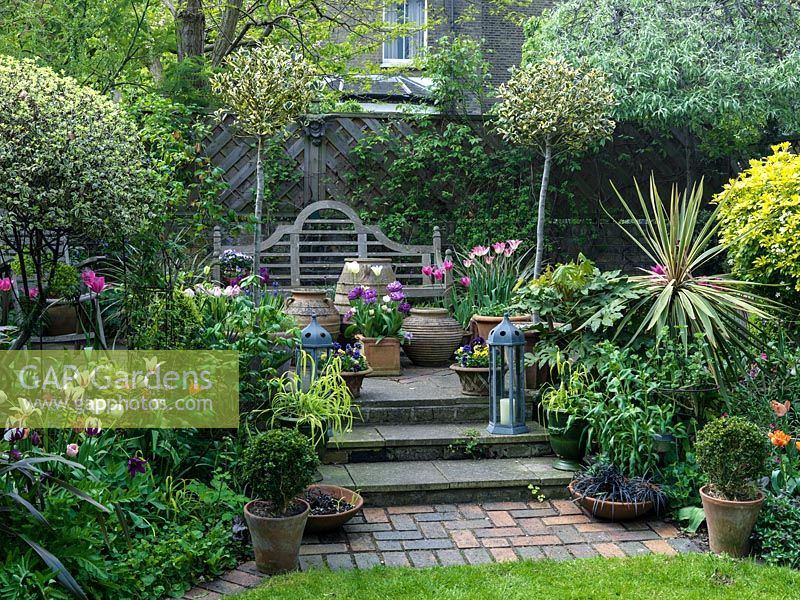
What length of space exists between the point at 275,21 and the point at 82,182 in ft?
24.4

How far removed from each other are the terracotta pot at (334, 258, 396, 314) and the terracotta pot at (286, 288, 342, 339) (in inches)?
12.9

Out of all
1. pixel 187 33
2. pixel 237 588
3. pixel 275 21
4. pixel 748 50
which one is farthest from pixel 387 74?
pixel 237 588

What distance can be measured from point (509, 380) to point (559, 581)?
176cm

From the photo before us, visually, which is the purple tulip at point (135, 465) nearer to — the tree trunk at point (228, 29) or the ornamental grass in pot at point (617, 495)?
the ornamental grass in pot at point (617, 495)

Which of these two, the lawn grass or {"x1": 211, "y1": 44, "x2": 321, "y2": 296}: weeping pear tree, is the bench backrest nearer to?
{"x1": 211, "y1": 44, "x2": 321, "y2": 296}: weeping pear tree

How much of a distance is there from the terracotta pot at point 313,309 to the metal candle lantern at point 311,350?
1468 millimetres

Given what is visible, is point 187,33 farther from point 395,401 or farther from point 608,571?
point 608,571

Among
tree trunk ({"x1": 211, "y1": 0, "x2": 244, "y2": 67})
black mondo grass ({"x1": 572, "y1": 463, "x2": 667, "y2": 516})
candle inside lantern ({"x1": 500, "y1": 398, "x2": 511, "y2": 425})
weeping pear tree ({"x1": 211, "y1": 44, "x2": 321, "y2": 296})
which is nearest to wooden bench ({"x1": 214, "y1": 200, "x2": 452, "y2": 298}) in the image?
weeping pear tree ({"x1": 211, "y1": 44, "x2": 321, "y2": 296})

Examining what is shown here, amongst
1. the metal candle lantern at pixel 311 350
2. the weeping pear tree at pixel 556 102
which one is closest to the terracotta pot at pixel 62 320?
the metal candle lantern at pixel 311 350

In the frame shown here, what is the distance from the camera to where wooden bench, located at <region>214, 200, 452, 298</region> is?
26.2ft

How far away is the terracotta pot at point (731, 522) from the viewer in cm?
404

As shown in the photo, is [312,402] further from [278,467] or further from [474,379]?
[474,379]

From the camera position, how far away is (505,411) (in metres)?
5.45

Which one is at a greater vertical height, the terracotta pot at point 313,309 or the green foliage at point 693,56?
the green foliage at point 693,56
